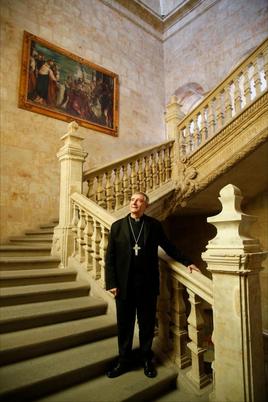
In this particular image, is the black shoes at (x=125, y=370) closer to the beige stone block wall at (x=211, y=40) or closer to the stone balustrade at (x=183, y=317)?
the stone balustrade at (x=183, y=317)

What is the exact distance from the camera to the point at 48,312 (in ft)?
8.38

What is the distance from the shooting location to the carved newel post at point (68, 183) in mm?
3686

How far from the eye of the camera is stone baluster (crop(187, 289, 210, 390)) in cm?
209

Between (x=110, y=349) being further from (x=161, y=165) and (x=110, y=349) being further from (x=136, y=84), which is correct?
(x=136, y=84)

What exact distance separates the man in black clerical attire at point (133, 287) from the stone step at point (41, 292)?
1004mm

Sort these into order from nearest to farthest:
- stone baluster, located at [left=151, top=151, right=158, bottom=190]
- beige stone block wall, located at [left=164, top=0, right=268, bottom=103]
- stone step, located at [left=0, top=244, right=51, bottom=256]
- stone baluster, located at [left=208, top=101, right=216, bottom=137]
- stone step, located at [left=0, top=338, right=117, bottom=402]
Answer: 1. stone step, located at [left=0, top=338, right=117, bottom=402]
2. stone step, located at [left=0, top=244, right=51, bottom=256]
3. stone baluster, located at [left=208, top=101, right=216, bottom=137]
4. stone baluster, located at [left=151, top=151, right=158, bottom=190]
5. beige stone block wall, located at [left=164, top=0, right=268, bottom=103]

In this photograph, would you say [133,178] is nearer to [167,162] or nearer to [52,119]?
[167,162]

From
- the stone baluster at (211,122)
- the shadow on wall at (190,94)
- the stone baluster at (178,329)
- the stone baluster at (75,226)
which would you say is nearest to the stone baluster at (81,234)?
the stone baluster at (75,226)

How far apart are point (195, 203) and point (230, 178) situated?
100 centimetres

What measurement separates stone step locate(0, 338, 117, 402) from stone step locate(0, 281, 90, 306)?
27.4 inches

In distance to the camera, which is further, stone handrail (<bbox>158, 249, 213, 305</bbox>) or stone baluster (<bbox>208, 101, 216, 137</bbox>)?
stone baluster (<bbox>208, 101, 216, 137</bbox>)

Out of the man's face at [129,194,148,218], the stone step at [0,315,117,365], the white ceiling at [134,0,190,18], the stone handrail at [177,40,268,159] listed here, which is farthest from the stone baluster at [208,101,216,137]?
the white ceiling at [134,0,190,18]

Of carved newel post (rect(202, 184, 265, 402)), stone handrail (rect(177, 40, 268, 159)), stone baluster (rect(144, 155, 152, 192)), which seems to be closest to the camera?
carved newel post (rect(202, 184, 265, 402))

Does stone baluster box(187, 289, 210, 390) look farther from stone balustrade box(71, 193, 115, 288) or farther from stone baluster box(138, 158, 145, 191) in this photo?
stone baluster box(138, 158, 145, 191)
